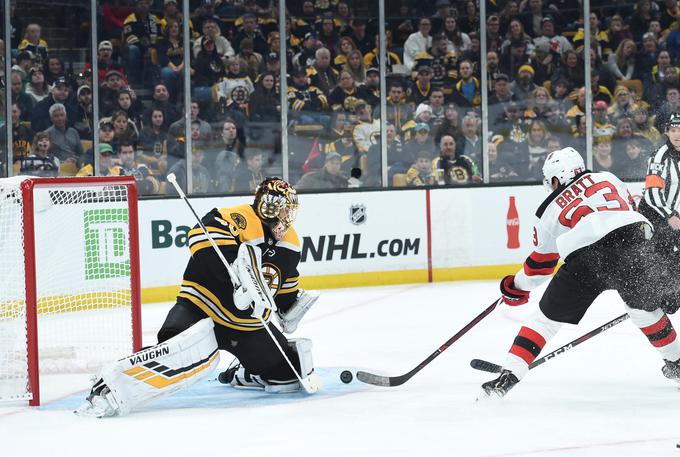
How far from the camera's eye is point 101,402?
3.75m

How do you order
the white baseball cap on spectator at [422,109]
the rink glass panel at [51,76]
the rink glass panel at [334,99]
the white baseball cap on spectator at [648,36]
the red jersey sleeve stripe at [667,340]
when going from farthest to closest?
1. the white baseball cap on spectator at [648,36]
2. the white baseball cap on spectator at [422,109]
3. the rink glass panel at [334,99]
4. the rink glass panel at [51,76]
5. the red jersey sleeve stripe at [667,340]

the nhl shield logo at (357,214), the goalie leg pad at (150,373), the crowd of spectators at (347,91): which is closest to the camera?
the goalie leg pad at (150,373)

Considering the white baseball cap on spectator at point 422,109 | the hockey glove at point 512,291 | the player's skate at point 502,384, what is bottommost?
the player's skate at point 502,384

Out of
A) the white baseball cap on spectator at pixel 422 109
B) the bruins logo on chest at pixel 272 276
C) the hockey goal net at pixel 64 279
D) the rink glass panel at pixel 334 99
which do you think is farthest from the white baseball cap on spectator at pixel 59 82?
the bruins logo on chest at pixel 272 276

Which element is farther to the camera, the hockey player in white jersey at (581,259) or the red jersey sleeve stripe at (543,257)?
the red jersey sleeve stripe at (543,257)

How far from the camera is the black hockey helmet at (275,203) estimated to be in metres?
3.96

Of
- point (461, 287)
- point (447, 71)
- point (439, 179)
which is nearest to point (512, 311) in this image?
point (461, 287)

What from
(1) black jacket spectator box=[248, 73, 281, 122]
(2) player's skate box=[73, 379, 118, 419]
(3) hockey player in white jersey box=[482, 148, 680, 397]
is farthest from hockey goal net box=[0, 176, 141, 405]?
(1) black jacket spectator box=[248, 73, 281, 122]

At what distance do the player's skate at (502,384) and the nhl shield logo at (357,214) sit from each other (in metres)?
3.96

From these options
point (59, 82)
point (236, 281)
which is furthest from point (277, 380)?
point (59, 82)

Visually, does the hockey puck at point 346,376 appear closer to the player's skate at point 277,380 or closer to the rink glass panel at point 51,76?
the player's skate at point 277,380

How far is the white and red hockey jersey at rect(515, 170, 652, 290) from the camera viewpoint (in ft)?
12.3

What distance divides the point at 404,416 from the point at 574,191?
0.95 meters

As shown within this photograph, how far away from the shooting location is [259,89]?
8.16m
